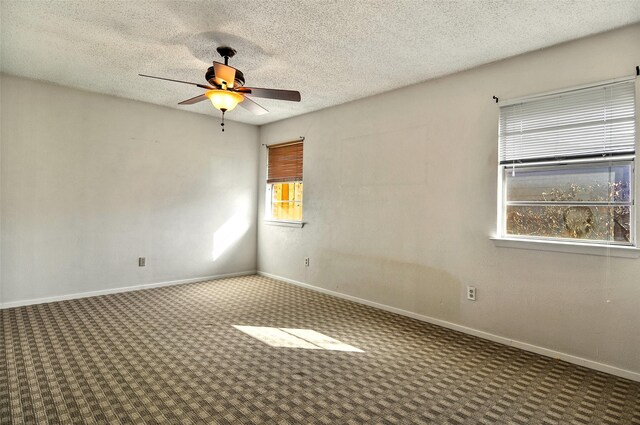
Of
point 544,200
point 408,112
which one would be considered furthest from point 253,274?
point 544,200

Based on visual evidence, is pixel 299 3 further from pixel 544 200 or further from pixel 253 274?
pixel 253 274

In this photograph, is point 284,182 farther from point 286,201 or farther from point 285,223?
point 285,223

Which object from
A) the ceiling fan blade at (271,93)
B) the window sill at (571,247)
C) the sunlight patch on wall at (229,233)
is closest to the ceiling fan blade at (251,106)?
the ceiling fan blade at (271,93)

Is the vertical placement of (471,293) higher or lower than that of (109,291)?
higher

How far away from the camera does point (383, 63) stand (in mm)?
3482

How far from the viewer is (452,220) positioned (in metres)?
3.69

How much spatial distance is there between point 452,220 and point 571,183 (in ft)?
3.49

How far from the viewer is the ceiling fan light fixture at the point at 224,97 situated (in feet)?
9.62

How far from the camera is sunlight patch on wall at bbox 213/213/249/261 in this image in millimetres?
A: 5824

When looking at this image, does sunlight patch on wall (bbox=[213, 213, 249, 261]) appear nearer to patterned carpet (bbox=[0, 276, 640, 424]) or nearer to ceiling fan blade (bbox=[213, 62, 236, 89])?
Answer: patterned carpet (bbox=[0, 276, 640, 424])

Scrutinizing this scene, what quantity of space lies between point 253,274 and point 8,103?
3971mm

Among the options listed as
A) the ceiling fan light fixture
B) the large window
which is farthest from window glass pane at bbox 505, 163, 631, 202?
the ceiling fan light fixture

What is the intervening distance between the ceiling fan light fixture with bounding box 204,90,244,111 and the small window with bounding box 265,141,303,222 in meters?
2.56

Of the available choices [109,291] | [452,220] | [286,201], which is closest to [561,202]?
[452,220]
